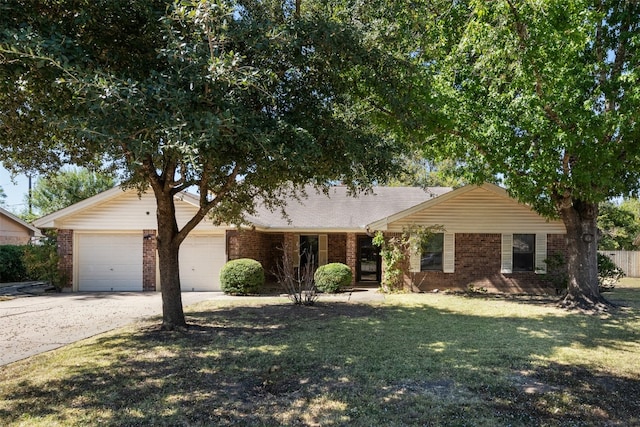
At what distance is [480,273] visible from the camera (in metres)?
16.3

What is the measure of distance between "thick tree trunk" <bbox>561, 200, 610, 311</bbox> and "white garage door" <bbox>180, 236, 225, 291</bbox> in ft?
39.1

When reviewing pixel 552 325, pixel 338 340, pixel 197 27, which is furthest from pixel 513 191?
pixel 197 27

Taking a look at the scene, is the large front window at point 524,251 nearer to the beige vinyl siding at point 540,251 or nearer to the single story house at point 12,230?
the beige vinyl siding at point 540,251

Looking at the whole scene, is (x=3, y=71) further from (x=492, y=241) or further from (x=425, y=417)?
(x=492, y=241)

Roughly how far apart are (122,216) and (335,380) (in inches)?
528

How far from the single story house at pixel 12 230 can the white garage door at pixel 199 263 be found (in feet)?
46.4

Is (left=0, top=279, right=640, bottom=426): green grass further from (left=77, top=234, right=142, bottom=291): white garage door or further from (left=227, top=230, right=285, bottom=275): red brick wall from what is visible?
(left=77, top=234, right=142, bottom=291): white garage door

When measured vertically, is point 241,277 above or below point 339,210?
below

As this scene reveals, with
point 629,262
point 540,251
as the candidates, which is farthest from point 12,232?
point 629,262

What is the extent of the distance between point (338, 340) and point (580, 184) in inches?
286

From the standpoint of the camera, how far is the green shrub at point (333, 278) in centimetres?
1565

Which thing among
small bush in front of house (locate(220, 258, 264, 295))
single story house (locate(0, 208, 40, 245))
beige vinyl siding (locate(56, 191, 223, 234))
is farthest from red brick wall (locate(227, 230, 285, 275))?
single story house (locate(0, 208, 40, 245))

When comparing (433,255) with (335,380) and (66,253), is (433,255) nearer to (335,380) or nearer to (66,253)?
(335,380)

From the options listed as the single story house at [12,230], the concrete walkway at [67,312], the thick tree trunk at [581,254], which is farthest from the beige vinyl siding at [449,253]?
the single story house at [12,230]
